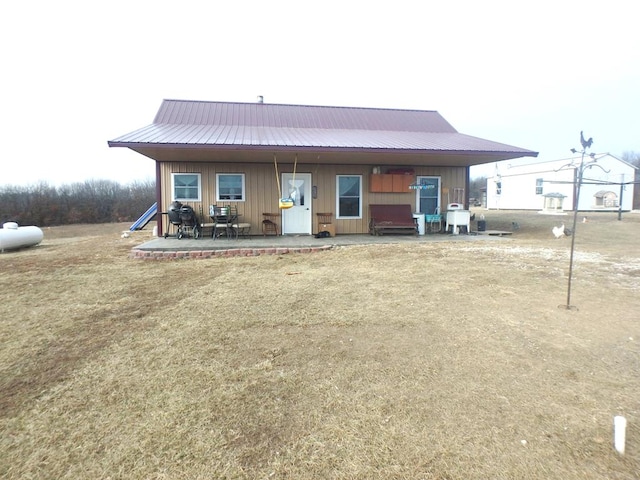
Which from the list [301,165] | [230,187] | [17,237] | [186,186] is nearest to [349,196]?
[301,165]

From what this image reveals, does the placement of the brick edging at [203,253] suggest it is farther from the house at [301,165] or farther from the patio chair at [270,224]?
the patio chair at [270,224]

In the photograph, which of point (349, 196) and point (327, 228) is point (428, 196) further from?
point (327, 228)

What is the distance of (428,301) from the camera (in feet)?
14.0

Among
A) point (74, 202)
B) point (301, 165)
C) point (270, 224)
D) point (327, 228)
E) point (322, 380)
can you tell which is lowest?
point (322, 380)

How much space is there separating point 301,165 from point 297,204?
122 centimetres

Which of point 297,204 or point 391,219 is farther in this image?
point 391,219

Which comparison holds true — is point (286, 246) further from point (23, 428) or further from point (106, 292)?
point (23, 428)

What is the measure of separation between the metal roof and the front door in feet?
Result: 4.28

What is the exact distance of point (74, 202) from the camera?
22844mm

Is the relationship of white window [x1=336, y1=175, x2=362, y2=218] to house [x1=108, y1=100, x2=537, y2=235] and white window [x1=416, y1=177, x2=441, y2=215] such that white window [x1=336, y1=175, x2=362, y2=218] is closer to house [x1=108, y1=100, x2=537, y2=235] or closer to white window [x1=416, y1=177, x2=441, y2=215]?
house [x1=108, y1=100, x2=537, y2=235]

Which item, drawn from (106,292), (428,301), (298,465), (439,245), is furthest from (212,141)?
(298,465)

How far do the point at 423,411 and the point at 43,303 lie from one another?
186 inches

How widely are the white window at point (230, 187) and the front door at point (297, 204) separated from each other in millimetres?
1299

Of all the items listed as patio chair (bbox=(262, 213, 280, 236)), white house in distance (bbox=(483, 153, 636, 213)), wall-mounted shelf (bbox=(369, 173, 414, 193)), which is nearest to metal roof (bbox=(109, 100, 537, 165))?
wall-mounted shelf (bbox=(369, 173, 414, 193))
